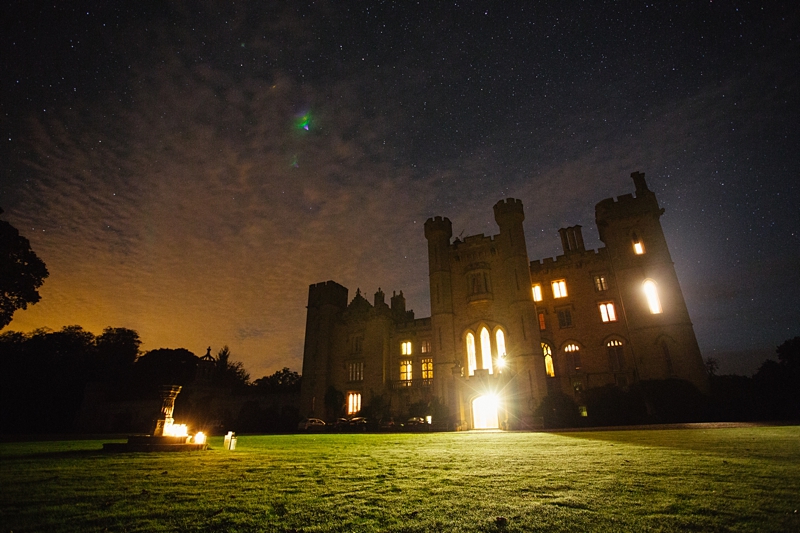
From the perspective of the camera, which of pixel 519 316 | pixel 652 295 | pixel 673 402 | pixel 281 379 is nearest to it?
pixel 673 402

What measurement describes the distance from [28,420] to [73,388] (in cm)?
485

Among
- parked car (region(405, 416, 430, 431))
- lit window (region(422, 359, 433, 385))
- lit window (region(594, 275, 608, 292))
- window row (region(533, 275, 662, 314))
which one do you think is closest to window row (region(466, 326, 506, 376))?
window row (region(533, 275, 662, 314))

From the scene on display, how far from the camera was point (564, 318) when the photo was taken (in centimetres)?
3306

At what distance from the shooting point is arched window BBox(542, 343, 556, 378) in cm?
3209

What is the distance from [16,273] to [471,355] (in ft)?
122

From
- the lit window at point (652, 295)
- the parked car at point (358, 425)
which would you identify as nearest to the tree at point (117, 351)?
the parked car at point (358, 425)

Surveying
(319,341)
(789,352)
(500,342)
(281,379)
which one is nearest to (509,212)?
(500,342)

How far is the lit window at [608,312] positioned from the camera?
31.3 m

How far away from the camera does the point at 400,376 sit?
39.7 meters

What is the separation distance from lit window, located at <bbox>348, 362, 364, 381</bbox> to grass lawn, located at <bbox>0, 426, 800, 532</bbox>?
113 feet

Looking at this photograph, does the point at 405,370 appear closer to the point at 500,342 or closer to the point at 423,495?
the point at 500,342

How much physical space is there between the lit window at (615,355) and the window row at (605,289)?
199cm

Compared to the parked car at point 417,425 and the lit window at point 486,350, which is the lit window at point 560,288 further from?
the parked car at point 417,425

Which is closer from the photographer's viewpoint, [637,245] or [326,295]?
[637,245]
